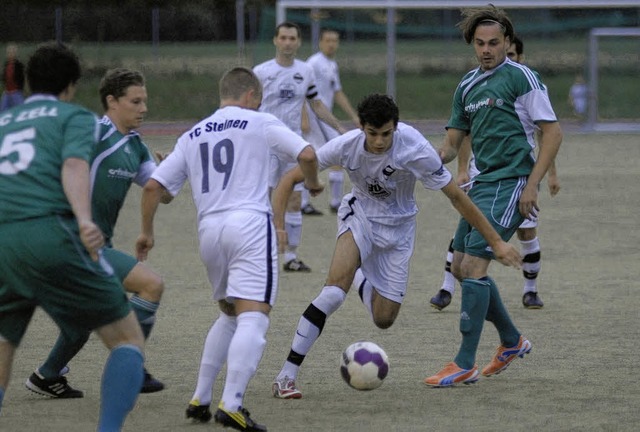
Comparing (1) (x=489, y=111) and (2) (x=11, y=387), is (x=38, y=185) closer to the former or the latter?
(2) (x=11, y=387)

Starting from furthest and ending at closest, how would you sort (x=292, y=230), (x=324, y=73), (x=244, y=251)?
(x=324, y=73)
(x=292, y=230)
(x=244, y=251)

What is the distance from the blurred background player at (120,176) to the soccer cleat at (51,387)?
4 cm

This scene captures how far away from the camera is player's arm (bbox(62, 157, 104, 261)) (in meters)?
4.62

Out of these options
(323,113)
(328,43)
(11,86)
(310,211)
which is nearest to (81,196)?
(323,113)

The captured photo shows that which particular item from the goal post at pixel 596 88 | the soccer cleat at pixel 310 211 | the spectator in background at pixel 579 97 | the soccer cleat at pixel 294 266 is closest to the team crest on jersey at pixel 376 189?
the soccer cleat at pixel 294 266

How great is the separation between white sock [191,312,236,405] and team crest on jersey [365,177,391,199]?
53.1 inches

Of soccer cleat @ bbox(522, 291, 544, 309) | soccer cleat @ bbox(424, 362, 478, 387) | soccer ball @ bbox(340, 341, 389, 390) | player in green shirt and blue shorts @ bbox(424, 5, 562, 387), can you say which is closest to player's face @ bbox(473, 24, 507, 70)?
player in green shirt and blue shorts @ bbox(424, 5, 562, 387)

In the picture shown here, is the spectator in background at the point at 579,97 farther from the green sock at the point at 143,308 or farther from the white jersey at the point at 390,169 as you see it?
the green sock at the point at 143,308

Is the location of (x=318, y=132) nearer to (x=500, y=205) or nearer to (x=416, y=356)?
(x=416, y=356)

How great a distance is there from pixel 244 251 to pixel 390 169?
1.34 m

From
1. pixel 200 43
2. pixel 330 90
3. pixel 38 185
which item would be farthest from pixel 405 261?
pixel 200 43

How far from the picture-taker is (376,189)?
6750 mm

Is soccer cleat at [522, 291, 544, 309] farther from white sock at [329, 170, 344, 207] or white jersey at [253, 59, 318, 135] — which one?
white sock at [329, 170, 344, 207]

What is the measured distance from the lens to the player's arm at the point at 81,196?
4.62m
